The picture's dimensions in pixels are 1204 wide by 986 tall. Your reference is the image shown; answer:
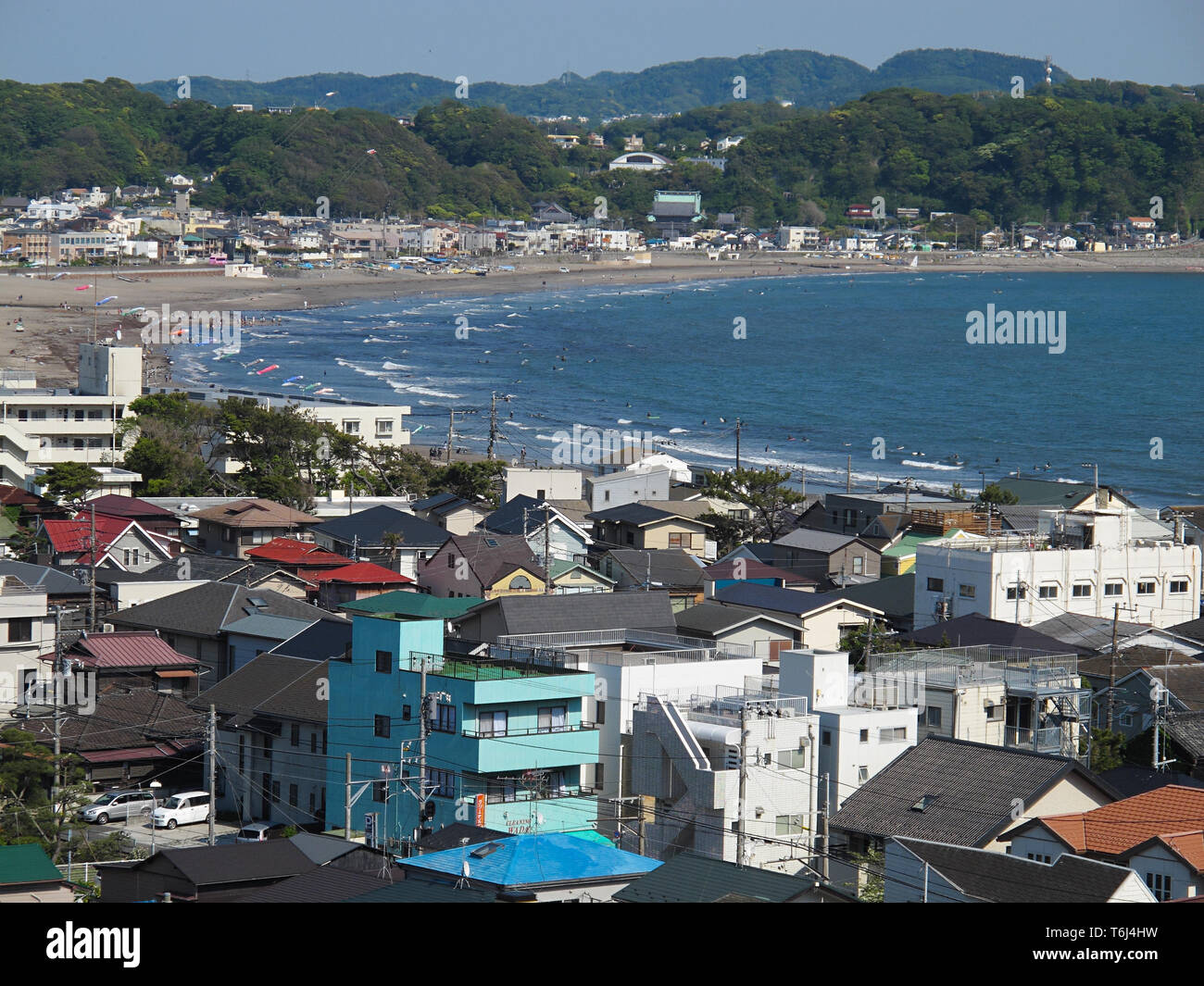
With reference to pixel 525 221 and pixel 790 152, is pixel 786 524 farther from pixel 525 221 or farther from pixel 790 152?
pixel 790 152

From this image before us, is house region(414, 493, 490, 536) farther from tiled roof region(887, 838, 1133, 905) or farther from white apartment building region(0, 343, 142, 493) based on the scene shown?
tiled roof region(887, 838, 1133, 905)

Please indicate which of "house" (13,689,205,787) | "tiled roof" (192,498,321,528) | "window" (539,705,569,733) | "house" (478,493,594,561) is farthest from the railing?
"tiled roof" (192,498,321,528)

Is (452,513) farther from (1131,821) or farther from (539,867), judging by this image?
(539,867)

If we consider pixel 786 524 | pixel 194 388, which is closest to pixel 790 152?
pixel 194 388

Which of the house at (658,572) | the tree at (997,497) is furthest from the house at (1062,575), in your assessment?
the tree at (997,497)

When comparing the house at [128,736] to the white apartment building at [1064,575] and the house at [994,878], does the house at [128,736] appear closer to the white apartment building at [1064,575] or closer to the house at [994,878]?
the house at [994,878]
